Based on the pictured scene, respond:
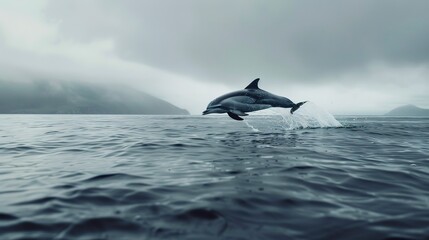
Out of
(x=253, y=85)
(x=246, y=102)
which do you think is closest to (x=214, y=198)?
(x=246, y=102)

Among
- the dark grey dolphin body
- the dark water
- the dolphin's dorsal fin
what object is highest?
the dolphin's dorsal fin

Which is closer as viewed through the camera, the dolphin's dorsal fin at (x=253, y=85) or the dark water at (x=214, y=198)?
the dark water at (x=214, y=198)

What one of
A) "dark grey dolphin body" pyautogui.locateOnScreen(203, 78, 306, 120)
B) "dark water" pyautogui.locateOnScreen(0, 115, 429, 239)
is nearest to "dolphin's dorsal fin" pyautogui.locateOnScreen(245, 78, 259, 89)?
"dark grey dolphin body" pyautogui.locateOnScreen(203, 78, 306, 120)

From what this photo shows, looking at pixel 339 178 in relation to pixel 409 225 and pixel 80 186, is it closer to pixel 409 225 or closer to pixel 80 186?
pixel 409 225

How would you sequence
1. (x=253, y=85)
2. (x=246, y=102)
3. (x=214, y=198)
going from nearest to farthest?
1. (x=214, y=198)
2. (x=246, y=102)
3. (x=253, y=85)

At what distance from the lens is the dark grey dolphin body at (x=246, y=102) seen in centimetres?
1537

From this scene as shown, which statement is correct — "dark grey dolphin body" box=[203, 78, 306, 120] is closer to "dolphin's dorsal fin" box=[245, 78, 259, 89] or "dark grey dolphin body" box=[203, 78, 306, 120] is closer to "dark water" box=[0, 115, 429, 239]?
"dolphin's dorsal fin" box=[245, 78, 259, 89]

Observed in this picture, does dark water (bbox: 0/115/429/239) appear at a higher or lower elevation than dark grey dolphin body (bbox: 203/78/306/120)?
lower

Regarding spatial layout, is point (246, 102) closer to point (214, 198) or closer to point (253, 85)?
point (253, 85)

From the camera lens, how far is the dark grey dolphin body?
50.4ft

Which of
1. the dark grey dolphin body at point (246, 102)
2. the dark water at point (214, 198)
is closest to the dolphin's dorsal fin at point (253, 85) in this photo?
the dark grey dolphin body at point (246, 102)

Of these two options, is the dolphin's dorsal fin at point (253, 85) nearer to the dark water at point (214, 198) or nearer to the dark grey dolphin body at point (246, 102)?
the dark grey dolphin body at point (246, 102)

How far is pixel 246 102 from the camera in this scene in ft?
52.9

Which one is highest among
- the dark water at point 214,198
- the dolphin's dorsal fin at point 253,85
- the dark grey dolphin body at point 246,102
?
the dolphin's dorsal fin at point 253,85
